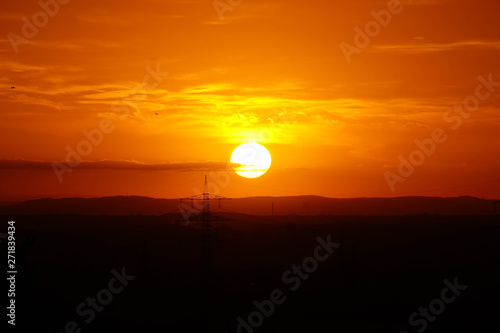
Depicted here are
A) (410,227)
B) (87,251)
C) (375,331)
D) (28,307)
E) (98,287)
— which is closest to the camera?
(28,307)

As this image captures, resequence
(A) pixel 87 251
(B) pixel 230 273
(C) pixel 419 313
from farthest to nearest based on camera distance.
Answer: (A) pixel 87 251, (B) pixel 230 273, (C) pixel 419 313

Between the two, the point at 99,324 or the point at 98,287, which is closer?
the point at 99,324

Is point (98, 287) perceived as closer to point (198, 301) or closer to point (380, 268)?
point (198, 301)

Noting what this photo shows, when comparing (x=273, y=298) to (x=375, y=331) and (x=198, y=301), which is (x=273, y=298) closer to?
(x=198, y=301)

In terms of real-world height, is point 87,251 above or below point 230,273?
above

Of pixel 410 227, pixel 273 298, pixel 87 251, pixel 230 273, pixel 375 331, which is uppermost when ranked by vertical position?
pixel 410 227

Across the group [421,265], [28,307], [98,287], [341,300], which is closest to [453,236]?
[421,265]

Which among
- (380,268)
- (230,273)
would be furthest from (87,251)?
(380,268)
